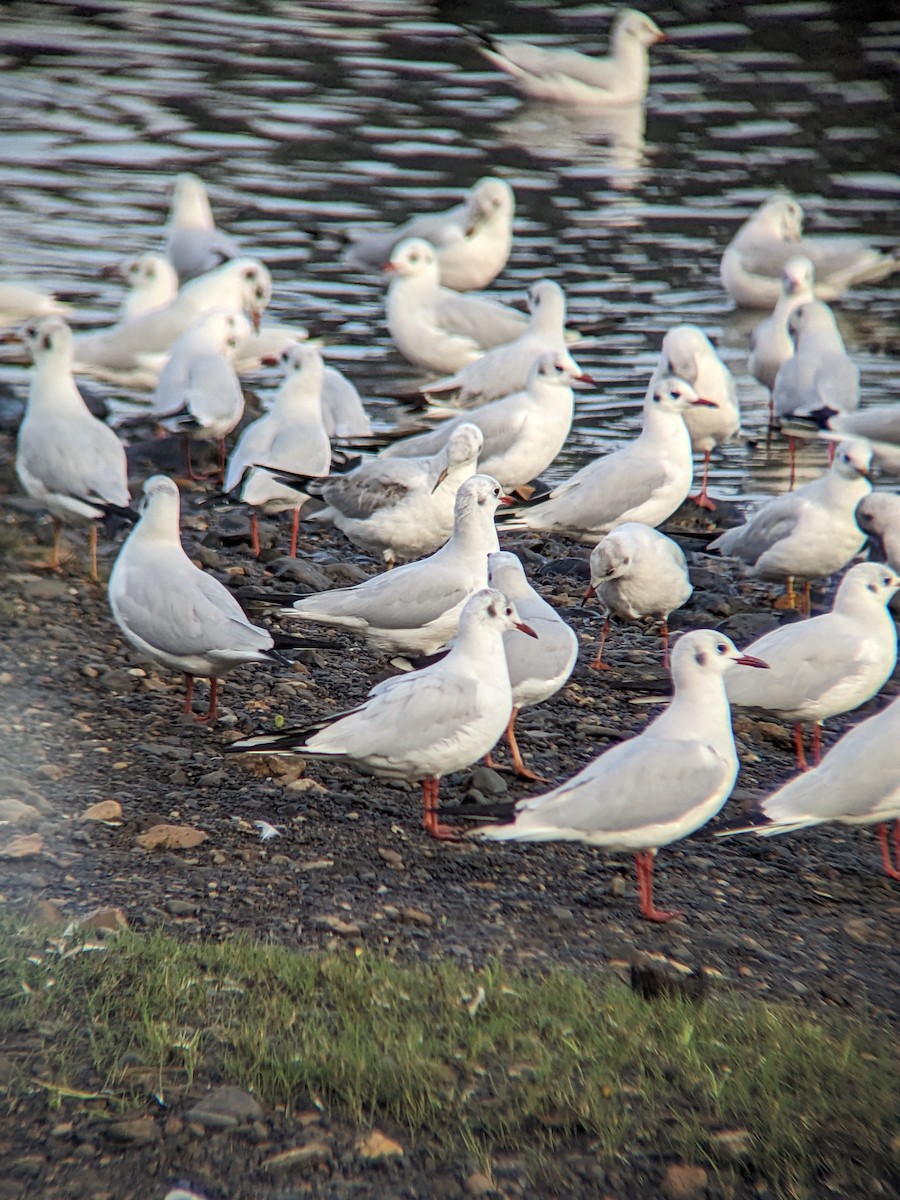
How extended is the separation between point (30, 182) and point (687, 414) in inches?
394

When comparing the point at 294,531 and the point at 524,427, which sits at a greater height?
the point at 524,427

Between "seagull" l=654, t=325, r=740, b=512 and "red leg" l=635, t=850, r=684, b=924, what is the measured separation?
5.03m

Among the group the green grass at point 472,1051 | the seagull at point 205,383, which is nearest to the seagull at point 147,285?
the seagull at point 205,383

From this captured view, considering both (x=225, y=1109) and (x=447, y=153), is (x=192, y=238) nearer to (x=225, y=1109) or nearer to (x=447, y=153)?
(x=447, y=153)

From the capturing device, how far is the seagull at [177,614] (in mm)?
6031

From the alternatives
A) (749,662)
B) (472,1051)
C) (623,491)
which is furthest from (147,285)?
(472,1051)

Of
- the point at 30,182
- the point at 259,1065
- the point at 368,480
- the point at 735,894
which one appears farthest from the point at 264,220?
the point at 259,1065

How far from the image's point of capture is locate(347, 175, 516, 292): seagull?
46.2 feet

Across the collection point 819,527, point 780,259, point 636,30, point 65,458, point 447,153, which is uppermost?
point 65,458

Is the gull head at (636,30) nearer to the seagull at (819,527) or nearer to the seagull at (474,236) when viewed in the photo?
the seagull at (474,236)

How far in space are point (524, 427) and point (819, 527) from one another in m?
1.97

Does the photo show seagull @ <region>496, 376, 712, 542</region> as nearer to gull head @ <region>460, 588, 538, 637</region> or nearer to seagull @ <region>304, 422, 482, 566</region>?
seagull @ <region>304, 422, 482, 566</region>

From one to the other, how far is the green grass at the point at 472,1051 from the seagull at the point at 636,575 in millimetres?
3189

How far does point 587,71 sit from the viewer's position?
21875mm
